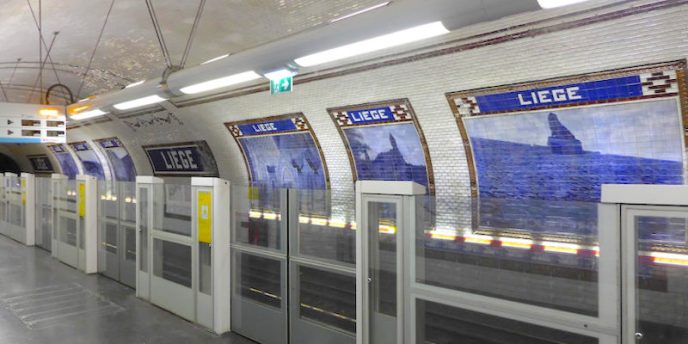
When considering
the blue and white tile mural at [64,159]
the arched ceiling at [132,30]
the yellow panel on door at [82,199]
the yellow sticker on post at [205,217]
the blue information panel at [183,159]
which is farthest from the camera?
the blue and white tile mural at [64,159]

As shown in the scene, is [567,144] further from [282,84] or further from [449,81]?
[282,84]

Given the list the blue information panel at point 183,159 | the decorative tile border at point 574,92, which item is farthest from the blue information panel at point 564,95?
the blue information panel at point 183,159

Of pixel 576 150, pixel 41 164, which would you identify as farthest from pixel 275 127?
pixel 41 164

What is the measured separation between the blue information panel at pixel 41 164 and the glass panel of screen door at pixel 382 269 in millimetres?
24167

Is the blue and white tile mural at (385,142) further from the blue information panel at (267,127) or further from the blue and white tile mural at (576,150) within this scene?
the blue information panel at (267,127)

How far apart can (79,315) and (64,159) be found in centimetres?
1848

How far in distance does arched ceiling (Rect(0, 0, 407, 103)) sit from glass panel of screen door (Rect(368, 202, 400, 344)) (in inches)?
123

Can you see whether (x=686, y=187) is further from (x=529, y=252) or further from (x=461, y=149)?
(x=461, y=149)

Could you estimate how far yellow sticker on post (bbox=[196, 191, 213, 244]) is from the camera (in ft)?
19.2

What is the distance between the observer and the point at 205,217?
234 inches

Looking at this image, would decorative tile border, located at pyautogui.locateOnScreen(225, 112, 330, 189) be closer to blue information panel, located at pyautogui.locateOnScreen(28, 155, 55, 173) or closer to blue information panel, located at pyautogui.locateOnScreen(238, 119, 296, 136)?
blue information panel, located at pyautogui.locateOnScreen(238, 119, 296, 136)

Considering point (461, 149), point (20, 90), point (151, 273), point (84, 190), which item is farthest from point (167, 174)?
point (461, 149)

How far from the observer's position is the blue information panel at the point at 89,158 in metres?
19.4

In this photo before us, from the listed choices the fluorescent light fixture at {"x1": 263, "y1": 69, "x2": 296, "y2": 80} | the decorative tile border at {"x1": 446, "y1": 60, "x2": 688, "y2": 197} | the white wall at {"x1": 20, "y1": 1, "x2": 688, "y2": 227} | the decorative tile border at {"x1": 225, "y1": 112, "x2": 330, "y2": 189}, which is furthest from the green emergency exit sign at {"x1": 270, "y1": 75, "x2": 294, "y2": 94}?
the decorative tile border at {"x1": 225, "y1": 112, "x2": 330, "y2": 189}
